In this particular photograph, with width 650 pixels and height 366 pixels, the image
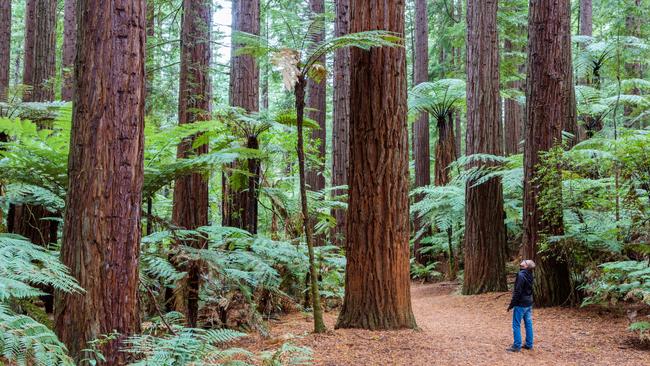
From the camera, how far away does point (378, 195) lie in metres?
5.17

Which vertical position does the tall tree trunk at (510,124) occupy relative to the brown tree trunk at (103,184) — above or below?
above

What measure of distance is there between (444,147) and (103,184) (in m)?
9.97

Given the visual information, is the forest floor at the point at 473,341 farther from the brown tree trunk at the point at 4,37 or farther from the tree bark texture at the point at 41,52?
the brown tree trunk at the point at 4,37

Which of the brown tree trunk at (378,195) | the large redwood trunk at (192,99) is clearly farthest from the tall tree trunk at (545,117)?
the large redwood trunk at (192,99)

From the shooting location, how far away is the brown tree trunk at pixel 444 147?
12.2 meters

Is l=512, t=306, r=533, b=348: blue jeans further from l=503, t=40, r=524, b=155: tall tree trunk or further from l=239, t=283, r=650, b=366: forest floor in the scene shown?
l=503, t=40, r=524, b=155: tall tree trunk

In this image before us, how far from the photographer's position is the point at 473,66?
949cm

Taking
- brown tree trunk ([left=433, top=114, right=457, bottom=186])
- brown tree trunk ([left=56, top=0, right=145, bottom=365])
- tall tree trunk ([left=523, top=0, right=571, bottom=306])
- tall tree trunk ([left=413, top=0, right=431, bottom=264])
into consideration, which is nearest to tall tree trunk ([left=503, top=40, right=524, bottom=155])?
tall tree trunk ([left=413, top=0, right=431, bottom=264])

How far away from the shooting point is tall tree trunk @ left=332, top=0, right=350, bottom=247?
37.5 ft

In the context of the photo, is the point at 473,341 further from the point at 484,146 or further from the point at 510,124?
the point at 510,124

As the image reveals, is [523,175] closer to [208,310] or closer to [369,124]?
[369,124]

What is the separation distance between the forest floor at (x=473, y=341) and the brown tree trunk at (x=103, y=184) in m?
1.68

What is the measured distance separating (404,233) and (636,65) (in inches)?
623

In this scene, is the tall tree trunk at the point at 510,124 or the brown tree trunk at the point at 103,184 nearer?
the brown tree trunk at the point at 103,184
